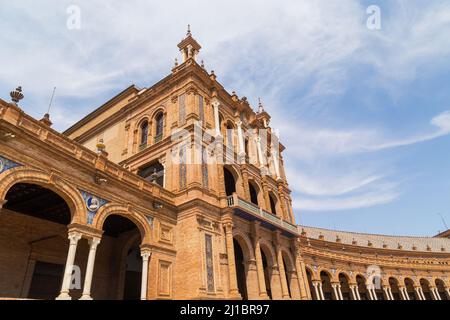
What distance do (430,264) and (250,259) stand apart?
119ft

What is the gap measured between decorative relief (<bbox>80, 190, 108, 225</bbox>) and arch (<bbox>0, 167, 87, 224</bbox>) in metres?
0.21

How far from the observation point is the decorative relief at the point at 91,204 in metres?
11.8

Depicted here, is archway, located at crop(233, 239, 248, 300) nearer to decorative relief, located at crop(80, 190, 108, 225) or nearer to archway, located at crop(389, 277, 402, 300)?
decorative relief, located at crop(80, 190, 108, 225)

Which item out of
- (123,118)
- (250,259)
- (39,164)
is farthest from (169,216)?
(123,118)

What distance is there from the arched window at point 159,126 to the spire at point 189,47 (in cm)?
461

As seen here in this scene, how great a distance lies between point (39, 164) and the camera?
10625 millimetres

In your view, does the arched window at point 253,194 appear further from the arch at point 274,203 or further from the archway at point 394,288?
the archway at point 394,288

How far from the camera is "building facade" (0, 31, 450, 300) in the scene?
11.4m

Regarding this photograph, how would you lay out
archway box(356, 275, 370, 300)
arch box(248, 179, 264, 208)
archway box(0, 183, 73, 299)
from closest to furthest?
archway box(0, 183, 73, 299) → arch box(248, 179, 264, 208) → archway box(356, 275, 370, 300)

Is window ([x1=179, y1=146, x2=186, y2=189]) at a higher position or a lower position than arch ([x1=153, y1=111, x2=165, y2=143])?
lower

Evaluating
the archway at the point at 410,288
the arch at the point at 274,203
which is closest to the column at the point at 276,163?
the arch at the point at 274,203

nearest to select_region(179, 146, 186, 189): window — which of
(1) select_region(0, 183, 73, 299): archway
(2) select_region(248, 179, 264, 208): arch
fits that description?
(1) select_region(0, 183, 73, 299): archway

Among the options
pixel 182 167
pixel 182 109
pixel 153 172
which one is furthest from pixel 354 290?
pixel 182 109

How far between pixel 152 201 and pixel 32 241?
5.56 m
